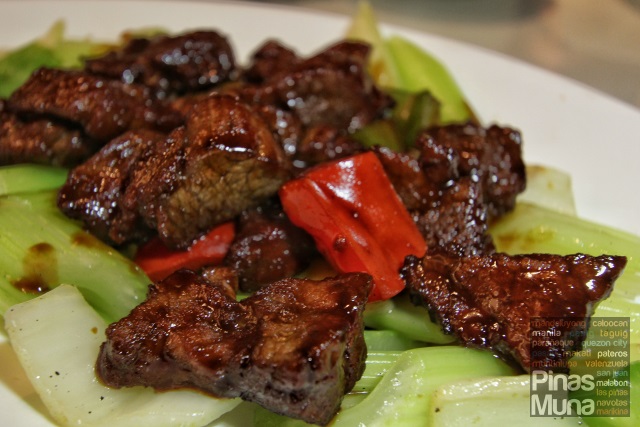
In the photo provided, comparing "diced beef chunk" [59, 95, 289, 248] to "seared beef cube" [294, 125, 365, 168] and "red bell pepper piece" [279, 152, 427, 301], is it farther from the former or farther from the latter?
"seared beef cube" [294, 125, 365, 168]

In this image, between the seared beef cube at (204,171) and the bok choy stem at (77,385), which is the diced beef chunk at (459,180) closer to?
the seared beef cube at (204,171)

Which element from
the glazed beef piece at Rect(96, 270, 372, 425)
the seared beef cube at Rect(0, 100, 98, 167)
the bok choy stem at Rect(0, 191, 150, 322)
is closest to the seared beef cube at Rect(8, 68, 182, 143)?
the seared beef cube at Rect(0, 100, 98, 167)

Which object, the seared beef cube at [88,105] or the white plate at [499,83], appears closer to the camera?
the seared beef cube at [88,105]

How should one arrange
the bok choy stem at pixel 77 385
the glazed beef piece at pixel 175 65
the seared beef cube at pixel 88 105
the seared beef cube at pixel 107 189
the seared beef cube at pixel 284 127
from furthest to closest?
the glazed beef piece at pixel 175 65, the seared beef cube at pixel 284 127, the seared beef cube at pixel 88 105, the seared beef cube at pixel 107 189, the bok choy stem at pixel 77 385

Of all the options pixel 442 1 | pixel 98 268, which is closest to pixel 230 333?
pixel 98 268

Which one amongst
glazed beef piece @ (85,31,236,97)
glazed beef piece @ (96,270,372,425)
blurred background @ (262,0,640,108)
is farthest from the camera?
blurred background @ (262,0,640,108)

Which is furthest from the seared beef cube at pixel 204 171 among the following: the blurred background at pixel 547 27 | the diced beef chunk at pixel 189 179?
the blurred background at pixel 547 27

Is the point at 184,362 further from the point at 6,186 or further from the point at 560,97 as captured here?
the point at 560,97
